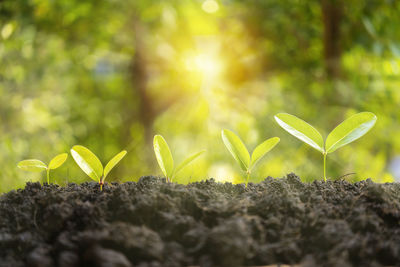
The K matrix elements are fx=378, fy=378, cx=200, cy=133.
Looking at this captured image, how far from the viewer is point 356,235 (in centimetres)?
45

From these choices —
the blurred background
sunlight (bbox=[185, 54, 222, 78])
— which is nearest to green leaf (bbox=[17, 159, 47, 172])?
the blurred background

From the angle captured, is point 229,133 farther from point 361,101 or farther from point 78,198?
point 361,101

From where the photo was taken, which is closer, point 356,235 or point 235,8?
point 356,235

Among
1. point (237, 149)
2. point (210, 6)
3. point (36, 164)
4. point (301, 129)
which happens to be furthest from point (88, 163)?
point (210, 6)

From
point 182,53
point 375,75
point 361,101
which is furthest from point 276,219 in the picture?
point 182,53

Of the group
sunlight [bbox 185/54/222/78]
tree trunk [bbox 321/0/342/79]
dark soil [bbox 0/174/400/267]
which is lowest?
dark soil [bbox 0/174/400/267]

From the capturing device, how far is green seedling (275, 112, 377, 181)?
2.02 feet

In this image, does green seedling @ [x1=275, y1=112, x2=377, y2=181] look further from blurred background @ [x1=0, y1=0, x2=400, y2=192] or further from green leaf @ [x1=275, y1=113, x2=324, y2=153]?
blurred background @ [x1=0, y1=0, x2=400, y2=192]

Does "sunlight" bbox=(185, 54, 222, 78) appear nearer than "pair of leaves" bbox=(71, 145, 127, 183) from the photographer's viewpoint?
No

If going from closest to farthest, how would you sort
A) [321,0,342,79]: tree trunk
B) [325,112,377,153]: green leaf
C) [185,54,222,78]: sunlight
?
[325,112,377,153]: green leaf
[321,0,342,79]: tree trunk
[185,54,222,78]: sunlight

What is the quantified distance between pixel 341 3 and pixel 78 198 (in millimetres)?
1463

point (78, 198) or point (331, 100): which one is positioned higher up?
point (331, 100)

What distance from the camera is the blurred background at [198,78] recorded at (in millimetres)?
1677

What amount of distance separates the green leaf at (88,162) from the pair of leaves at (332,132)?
Result: 31 cm
